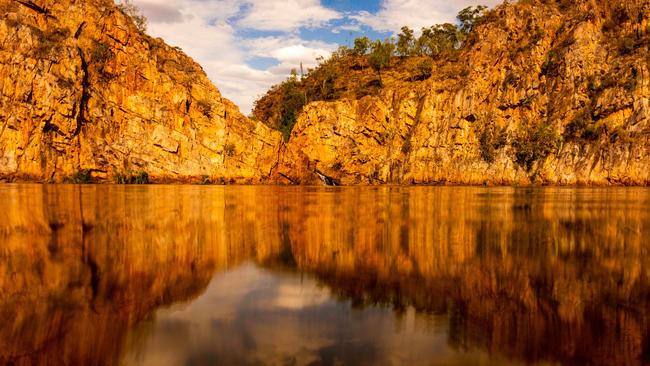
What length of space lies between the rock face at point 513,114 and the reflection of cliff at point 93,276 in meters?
67.8

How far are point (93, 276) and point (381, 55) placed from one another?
10417 centimetres

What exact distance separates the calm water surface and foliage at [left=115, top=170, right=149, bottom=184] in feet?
193

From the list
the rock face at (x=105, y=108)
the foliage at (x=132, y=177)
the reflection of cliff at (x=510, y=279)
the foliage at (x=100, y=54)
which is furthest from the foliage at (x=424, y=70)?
the reflection of cliff at (x=510, y=279)

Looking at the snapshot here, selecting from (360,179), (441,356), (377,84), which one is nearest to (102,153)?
(360,179)

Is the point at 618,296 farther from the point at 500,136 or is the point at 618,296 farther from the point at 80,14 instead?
the point at 80,14

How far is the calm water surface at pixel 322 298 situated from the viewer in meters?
4.65

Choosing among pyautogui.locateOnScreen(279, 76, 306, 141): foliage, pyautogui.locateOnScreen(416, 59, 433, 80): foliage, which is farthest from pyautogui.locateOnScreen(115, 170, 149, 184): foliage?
pyautogui.locateOnScreen(416, 59, 433, 80): foliage

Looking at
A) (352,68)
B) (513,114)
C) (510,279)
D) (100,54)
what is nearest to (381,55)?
(352,68)

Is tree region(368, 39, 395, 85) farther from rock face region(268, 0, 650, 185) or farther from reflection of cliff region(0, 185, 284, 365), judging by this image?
reflection of cliff region(0, 185, 284, 365)

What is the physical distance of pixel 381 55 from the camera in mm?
104562

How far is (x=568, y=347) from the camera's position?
4.72 m

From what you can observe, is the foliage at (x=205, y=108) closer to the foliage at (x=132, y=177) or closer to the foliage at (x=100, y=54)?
the foliage at (x=132, y=177)

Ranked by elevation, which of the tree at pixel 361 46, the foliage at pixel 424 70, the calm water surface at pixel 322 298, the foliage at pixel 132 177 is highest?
the tree at pixel 361 46

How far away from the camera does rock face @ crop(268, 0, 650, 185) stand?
6769 centimetres
